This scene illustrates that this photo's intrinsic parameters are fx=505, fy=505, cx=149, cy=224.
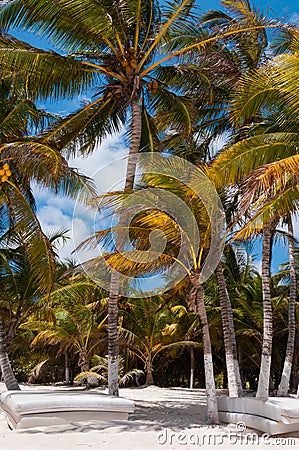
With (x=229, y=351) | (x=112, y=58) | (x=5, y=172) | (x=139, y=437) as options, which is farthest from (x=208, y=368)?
(x=112, y=58)

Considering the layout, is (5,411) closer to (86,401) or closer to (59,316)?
(86,401)

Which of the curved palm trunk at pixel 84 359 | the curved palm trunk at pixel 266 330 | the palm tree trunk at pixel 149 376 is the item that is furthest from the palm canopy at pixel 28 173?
the palm tree trunk at pixel 149 376

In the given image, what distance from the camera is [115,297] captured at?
9.16 metres

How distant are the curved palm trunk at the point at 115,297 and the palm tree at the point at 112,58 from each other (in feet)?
0.06

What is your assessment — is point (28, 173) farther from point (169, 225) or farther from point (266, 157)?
point (266, 157)

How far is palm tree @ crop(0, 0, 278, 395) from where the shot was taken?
28.3ft

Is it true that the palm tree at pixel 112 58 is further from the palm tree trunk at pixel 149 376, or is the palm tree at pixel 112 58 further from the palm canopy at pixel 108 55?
the palm tree trunk at pixel 149 376

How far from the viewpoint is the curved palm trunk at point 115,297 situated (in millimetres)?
8852

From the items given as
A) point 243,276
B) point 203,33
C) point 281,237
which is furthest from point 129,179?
point 243,276

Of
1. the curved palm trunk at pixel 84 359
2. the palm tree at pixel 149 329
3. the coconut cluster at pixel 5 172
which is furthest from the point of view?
the curved palm trunk at pixel 84 359

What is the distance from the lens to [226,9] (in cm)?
1248

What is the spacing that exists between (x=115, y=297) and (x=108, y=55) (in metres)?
4.51

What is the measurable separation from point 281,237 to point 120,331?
5.98 meters

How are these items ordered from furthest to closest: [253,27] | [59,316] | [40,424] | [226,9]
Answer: [59,316]
[226,9]
[253,27]
[40,424]
